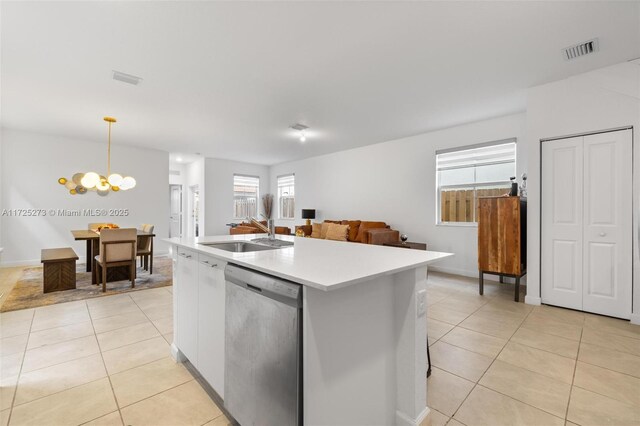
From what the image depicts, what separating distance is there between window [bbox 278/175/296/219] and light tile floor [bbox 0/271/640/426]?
5.72 metres

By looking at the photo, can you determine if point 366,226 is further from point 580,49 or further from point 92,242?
point 92,242

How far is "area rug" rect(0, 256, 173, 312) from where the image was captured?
11.3 ft

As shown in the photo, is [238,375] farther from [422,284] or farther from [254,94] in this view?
[254,94]

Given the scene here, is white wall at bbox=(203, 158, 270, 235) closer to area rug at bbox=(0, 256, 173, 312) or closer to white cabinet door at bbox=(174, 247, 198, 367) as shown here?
area rug at bbox=(0, 256, 173, 312)

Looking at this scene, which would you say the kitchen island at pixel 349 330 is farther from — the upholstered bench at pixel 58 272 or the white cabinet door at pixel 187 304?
the upholstered bench at pixel 58 272

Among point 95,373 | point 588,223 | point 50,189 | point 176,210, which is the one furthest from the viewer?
point 176,210

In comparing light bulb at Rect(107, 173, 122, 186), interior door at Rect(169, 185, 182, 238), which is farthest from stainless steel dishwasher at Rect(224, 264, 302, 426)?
interior door at Rect(169, 185, 182, 238)

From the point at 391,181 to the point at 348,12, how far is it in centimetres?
422

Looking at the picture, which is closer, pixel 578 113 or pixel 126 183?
pixel 578 113

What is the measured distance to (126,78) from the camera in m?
3.13

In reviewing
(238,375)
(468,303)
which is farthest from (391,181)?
(238,375)

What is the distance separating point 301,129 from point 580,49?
151 inches

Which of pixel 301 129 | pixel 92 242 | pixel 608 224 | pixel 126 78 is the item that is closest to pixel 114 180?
pixel 92 242

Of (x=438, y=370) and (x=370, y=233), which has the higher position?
(x=370, y=233)
